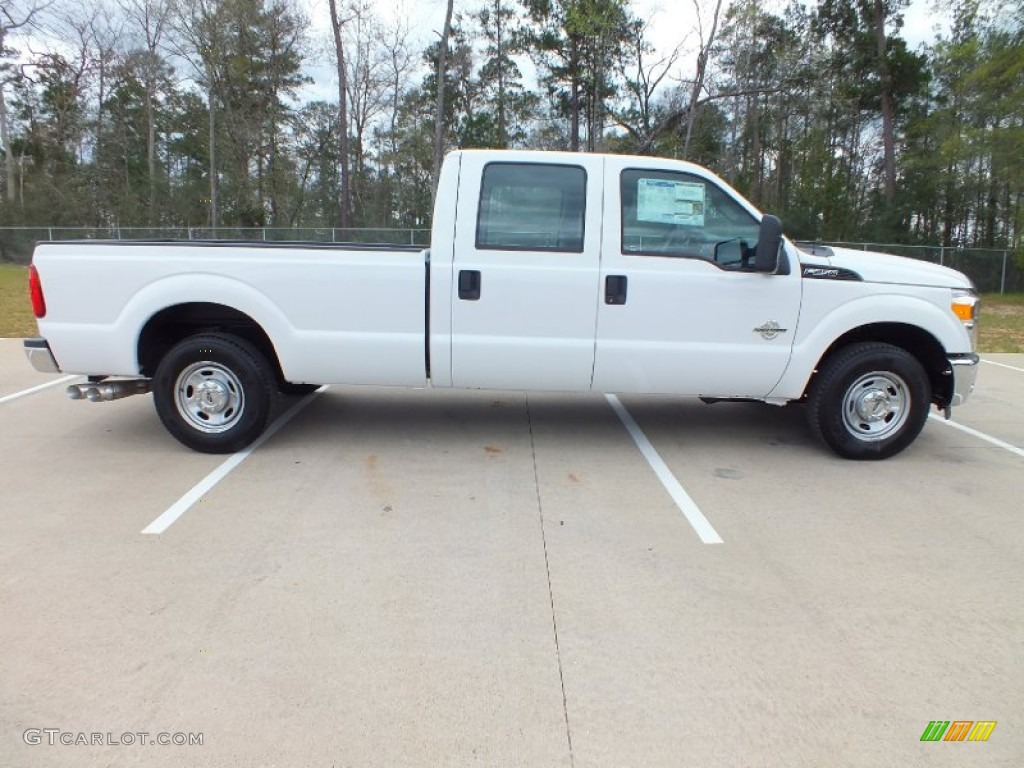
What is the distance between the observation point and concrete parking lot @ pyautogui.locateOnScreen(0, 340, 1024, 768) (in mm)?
2502

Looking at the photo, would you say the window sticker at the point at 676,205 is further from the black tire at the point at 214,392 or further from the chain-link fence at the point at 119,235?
the chain-link fence at the point at 119,235

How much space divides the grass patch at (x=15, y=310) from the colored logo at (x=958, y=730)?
38.7ft

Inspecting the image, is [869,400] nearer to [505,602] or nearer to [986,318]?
[505,602]

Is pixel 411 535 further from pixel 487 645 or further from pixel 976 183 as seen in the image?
pixel 976 183

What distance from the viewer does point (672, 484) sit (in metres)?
4.88

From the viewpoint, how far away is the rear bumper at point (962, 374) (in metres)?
5.14

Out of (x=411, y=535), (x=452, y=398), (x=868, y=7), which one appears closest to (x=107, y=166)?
(x=868, y=7)

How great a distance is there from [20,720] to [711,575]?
9.54 feet

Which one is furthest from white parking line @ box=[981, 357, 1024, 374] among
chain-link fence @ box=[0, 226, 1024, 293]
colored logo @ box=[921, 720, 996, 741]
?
chain-link fence @ box=[0, 226, 1024, 293]

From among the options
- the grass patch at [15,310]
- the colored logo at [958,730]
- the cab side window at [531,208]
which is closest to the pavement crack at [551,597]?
the colored logo at [958,730]

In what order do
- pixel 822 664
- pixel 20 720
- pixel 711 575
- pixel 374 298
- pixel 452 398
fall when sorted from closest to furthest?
pixel 20 720 → pixel 822 664 → pixel 711 575 → pixel 374 298 → pixel 452 398

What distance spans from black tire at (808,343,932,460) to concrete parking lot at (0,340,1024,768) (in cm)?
24

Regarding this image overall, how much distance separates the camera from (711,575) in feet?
11.9

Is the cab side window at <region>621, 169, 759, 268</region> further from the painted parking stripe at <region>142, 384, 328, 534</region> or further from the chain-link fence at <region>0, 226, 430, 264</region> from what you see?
the chain-link fence at <region>0, 226, 430, 264</region>
